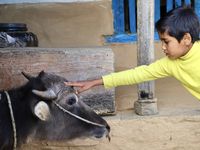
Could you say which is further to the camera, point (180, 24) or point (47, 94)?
point (180, 24)

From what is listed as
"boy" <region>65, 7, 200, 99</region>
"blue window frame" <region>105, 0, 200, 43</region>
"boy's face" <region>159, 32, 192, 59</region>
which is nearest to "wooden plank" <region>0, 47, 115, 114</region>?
"boy" <region>65, 7, 200, 99</region>

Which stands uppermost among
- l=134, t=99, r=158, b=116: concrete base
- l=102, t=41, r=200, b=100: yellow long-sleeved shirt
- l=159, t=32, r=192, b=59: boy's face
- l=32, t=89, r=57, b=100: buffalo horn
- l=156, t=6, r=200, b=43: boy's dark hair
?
l=156, t=6, r=200, b=43: boy's dark hair

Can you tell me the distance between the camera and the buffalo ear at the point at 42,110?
11.9 ft

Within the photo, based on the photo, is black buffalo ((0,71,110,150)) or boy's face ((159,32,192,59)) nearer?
black buffalo ((0,71,110,150))

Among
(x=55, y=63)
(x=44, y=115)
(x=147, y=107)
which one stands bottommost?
(x=147, y=107)

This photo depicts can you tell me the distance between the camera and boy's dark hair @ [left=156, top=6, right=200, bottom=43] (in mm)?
3787

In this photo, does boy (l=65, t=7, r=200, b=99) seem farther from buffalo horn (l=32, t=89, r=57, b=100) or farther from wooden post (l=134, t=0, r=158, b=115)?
wooden post (l=134, t=0, r=158, b=115)

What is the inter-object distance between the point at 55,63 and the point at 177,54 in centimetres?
135

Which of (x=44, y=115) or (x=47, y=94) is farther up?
(x=47, y=94)

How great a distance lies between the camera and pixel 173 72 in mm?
4035

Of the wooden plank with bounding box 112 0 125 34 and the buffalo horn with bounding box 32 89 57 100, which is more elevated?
the wooden plank with bounding box 112 0 125 34

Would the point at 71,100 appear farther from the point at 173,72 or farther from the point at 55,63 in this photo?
the point at 55,63

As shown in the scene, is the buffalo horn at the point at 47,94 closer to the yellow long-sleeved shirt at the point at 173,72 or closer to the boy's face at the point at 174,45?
the yellow long-sleeved shirt at the point at 173,72

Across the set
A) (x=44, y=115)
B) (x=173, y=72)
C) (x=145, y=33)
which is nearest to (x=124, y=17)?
(x=145, y=33)
